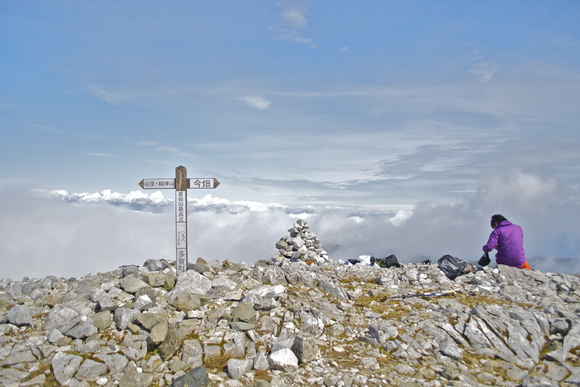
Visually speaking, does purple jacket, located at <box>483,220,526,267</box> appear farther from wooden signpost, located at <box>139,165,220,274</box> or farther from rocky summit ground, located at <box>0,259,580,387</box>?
wooden signpost, located at <box>139,165,220,274</box>

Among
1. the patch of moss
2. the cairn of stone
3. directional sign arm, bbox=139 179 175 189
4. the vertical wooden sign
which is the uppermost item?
directional sign arm, bbox=139 179 175 189

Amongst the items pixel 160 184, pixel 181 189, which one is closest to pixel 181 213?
pixel 181 189

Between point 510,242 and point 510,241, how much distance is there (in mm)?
42

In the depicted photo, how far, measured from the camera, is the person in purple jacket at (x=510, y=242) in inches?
667

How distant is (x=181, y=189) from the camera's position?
49.2ft

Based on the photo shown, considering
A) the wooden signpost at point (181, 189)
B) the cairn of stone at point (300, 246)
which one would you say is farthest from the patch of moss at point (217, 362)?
the cairn of stone at point (300, 246)

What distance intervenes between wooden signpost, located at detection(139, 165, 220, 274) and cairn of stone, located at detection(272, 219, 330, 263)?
6151 mm

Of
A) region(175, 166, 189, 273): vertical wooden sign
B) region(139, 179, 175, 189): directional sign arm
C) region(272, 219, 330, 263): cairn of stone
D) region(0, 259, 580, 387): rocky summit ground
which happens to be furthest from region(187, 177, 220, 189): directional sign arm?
region(272, 219, 330, 263): cairn of stone

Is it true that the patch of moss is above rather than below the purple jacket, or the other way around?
below

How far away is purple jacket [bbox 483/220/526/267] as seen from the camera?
16953 mm

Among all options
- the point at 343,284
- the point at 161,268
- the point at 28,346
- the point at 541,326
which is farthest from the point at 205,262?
the point at 541,326

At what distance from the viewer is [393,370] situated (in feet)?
29.5

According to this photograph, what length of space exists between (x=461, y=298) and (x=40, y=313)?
1311cm

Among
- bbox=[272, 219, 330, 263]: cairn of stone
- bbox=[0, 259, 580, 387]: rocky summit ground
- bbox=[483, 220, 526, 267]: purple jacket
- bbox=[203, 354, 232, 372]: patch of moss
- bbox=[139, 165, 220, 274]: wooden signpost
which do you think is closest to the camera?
bbox=[0, 259, 580, 387]: rocky summit ground
